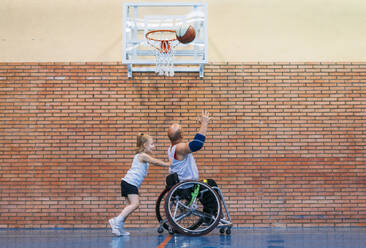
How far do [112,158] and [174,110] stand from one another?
4.90 ft

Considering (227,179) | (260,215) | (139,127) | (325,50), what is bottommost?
(260,215)

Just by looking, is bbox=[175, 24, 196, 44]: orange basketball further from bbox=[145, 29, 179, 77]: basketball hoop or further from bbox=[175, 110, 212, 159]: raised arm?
bbox=[175, 110, 212, 159]: raised arm

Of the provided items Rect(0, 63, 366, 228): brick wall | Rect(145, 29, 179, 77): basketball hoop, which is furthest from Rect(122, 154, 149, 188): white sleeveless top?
Rect(145, 29, 179, 77): basketball hoop

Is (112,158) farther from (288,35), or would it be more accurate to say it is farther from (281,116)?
(288,35)

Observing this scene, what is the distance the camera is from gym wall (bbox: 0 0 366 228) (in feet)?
27.9

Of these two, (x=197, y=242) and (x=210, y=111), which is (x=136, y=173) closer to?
(x=197, y=242)

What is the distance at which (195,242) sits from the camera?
18.3ft

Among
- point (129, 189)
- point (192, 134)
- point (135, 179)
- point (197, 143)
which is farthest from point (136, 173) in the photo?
point (192, 134)

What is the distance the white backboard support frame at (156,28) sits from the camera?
27.2 feet

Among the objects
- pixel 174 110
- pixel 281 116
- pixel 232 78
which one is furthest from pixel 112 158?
pixel 281 116

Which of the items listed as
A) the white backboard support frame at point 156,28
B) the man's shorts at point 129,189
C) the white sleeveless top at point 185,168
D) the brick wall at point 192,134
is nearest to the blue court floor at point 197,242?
the man's shorts at point 129,189

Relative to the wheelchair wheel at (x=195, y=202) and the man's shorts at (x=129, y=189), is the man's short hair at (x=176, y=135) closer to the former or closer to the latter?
the wheelchair wheel at (x=195, y=202)

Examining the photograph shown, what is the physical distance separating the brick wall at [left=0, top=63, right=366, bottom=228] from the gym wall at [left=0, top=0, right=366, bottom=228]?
19mm

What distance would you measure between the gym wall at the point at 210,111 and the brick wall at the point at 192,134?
19mm
